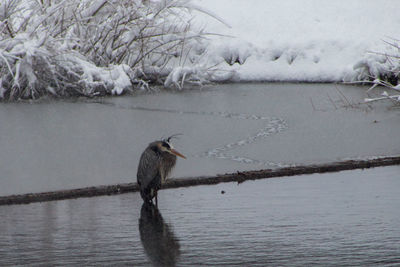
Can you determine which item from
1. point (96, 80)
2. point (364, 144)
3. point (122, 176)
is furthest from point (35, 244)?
point (96, 80)

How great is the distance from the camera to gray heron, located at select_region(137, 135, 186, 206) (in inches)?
205

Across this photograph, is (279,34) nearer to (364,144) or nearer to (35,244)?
(364,144)

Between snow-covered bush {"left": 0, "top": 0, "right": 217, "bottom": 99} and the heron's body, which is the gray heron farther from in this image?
snow-covered bush {"left": 0, "top": 0, "right": 217, "bottom": 99}

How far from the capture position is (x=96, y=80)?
410 inches

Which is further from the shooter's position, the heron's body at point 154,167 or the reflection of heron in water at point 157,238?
the heron's body at point 154,167

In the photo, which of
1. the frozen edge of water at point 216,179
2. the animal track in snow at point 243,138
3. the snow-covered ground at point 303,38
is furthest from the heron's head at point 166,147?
the snow-covered ground at point 303,38

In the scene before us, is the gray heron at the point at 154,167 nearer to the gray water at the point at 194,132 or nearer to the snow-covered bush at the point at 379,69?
the gray water at the point at 194,132

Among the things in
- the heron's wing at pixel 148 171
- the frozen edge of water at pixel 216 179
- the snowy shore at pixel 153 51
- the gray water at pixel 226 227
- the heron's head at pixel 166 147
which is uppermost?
the heron's head at pixel 166 147

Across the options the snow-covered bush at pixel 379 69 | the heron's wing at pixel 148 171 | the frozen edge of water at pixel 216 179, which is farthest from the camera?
the snow-covered bush at pixel 379 69

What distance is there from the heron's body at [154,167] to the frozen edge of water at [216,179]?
471 millimetres

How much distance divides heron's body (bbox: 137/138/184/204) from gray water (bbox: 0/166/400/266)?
14 cm

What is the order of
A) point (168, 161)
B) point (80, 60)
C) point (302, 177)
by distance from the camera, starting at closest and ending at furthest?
point (168, 161)
point (302, 177)
point (80, 60)

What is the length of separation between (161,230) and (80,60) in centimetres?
604

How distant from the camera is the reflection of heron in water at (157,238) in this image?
420cm
